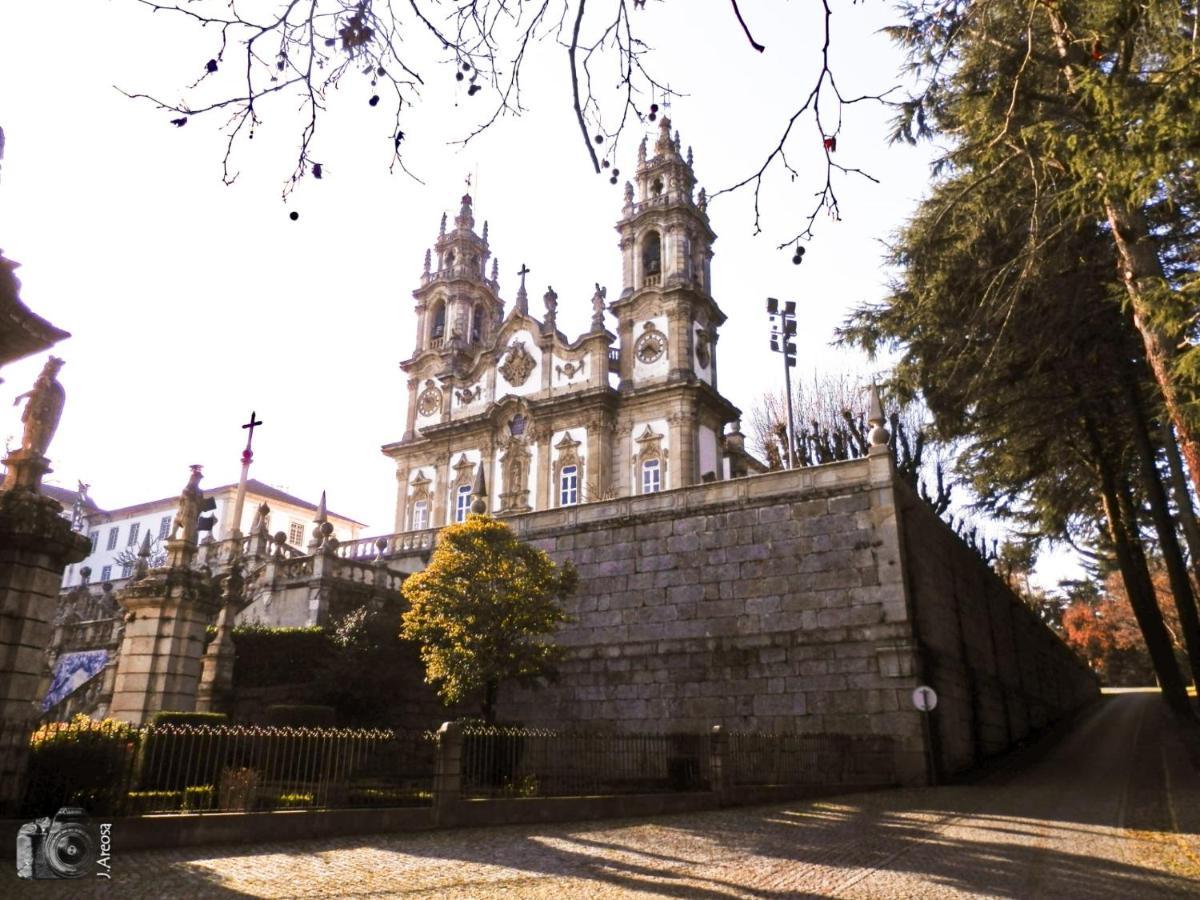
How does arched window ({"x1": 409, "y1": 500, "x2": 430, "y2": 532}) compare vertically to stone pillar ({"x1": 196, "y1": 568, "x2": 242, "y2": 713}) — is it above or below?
above

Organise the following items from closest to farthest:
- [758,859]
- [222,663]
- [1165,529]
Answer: [758,859], [1165,529], [222,663]

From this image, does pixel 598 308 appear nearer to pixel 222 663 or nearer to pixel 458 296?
pixel 458 296

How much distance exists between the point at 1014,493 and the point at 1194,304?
55.5 feet

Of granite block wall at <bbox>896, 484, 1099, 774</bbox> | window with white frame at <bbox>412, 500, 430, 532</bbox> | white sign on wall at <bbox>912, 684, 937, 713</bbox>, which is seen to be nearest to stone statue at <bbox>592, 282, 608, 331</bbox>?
window with white frame at <bbox>412, 500, 430, 532</bbox>

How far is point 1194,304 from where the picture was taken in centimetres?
874

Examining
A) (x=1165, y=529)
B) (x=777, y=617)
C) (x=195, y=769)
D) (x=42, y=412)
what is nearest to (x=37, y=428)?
(x=42, y=412)

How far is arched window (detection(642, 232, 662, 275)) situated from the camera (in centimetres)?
3769

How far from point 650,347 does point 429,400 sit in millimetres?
12326

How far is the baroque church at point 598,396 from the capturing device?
3441 cm

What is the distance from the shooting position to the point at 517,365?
127 feet

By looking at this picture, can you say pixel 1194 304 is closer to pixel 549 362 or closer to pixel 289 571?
pixel 289 571

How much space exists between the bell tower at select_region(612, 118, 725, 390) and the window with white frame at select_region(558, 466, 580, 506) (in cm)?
464

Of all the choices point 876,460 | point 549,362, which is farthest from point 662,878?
point 549,362

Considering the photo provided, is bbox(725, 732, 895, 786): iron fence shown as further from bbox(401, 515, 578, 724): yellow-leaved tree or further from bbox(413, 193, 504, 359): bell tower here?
bbox(413, 193, 504, 359): bell tower
